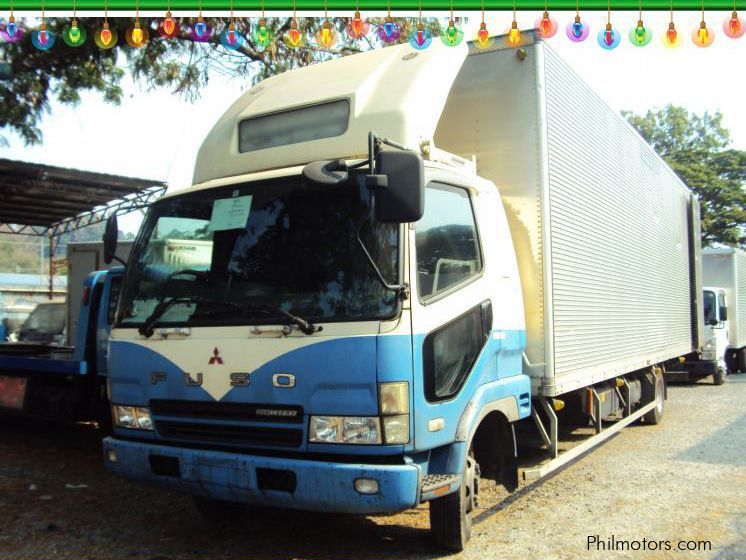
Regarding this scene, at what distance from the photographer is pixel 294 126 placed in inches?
186

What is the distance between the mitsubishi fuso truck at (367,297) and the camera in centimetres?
372

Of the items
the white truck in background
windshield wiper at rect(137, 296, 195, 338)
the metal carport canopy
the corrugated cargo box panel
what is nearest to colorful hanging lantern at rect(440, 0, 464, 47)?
the corrugated cargo box panel

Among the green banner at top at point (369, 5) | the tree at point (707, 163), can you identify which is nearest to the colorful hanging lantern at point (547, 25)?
the green banner at top at point (369, 5)

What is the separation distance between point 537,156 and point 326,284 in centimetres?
227

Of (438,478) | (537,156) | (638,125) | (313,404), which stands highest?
(638,125)

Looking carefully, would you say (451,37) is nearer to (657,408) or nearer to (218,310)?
(218,310)

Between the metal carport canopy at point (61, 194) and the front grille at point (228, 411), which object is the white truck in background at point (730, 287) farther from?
the front grille at point (228, 411)

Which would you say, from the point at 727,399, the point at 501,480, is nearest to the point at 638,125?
the point at 727,399

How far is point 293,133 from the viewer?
470 cm

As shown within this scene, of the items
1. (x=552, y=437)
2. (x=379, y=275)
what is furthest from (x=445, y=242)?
(x=552, y=437)

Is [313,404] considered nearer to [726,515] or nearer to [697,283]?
[726,515]

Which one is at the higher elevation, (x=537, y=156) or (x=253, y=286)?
(x=537, y=156)

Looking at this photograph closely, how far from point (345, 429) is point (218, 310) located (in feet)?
3.53

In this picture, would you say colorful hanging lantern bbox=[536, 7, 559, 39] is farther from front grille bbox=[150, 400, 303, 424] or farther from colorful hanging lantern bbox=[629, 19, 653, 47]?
front grille bbox=[150, 400, 303, 424]
